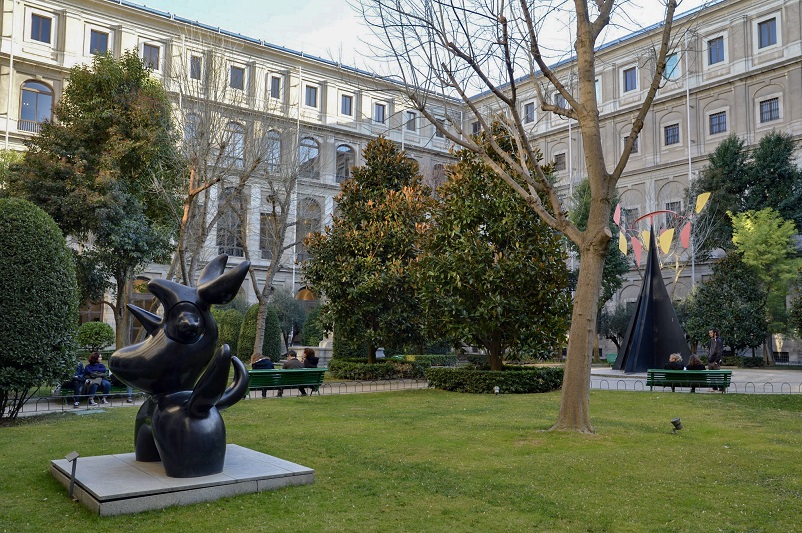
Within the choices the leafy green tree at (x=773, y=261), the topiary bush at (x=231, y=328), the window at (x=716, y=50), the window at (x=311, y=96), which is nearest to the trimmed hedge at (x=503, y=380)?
the topiary bush at (x=231, y=328)

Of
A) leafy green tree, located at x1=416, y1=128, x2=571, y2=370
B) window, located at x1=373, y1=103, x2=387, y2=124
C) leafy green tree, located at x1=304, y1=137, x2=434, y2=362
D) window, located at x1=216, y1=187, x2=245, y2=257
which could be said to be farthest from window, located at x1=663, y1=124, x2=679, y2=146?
leafy green tree, located at x1=416, y1=128, x2=571, y2=370

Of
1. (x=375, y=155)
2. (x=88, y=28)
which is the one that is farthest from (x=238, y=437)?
(x=88, y=28)

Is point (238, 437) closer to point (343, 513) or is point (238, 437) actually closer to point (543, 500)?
point (343, 513)

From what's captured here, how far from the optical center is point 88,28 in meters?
37.8

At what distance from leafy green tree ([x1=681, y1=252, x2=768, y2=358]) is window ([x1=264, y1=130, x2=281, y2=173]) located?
19244 millimetres

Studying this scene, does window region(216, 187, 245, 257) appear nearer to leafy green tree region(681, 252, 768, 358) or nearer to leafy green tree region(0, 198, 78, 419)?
leafy green tree region(0, 198, 78, 419)

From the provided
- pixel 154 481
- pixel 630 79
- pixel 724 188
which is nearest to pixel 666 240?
→ pixel 724 188

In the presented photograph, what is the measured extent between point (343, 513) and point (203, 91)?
15544 millimetres

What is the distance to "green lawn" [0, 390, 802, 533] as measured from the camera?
5344 mm

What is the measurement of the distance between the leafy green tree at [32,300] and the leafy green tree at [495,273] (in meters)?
7.77

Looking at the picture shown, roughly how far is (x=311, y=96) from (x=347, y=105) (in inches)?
120

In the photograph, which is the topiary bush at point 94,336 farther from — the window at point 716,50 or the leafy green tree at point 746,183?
the window at point 716,50

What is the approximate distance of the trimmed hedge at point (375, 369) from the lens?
19.2 meters

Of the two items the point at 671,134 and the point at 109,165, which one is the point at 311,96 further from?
the point at 109,165
